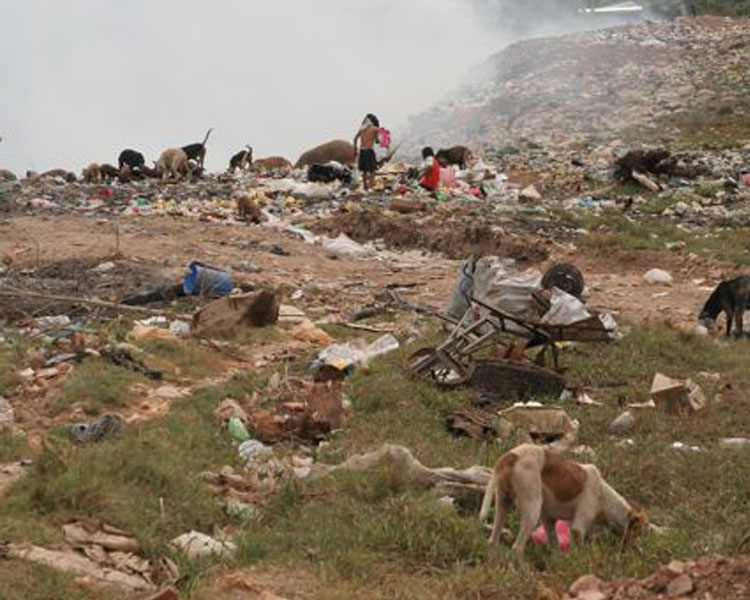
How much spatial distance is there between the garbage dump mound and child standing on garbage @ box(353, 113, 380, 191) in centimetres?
207

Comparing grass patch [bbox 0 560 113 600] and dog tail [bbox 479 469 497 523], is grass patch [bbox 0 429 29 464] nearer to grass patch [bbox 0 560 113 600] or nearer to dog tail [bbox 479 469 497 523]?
grass patch [bbox 0 560 113 600]

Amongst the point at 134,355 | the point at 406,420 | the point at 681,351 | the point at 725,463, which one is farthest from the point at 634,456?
the point at 134,355

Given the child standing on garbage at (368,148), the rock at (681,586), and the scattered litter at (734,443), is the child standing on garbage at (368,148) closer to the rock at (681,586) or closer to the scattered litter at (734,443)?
the scattered litter at (734,443)

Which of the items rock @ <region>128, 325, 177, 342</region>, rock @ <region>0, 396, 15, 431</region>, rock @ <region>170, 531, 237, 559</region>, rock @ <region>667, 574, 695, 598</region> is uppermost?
rock @ <region>0, 396, 15, 431</region>

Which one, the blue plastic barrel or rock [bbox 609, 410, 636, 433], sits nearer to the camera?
rock [bbox 609, 410, 636, 433]

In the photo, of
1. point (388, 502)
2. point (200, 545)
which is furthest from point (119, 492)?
point (388, 502)

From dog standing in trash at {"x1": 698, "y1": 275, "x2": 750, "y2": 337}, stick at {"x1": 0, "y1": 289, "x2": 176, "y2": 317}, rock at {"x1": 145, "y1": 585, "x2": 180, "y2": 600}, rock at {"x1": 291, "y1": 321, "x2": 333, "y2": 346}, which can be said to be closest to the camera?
rock at {"x1": 145, "y1": 585, "x2": 180, "y2": 600}

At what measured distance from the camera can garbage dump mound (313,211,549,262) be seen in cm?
1209

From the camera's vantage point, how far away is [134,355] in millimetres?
7148

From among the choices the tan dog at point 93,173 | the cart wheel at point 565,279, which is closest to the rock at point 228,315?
the cart wheel at point 565,279

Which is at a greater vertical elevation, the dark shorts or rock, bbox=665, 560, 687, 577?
the dark shorts

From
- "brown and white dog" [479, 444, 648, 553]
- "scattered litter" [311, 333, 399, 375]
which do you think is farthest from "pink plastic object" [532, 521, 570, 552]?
"scattered litter" [311, 333, 399, 375]

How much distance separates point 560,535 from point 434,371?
99.6 inches

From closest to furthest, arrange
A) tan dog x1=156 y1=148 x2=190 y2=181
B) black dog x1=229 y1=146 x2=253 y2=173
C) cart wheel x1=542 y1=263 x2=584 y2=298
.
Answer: cart wheel x1=542 y1=263 x2=584 y2=298 → tan dog x1=156 y1=148 x2=190 y2=181 → black dog x1=229 y1=146 x2=253 y2=173
